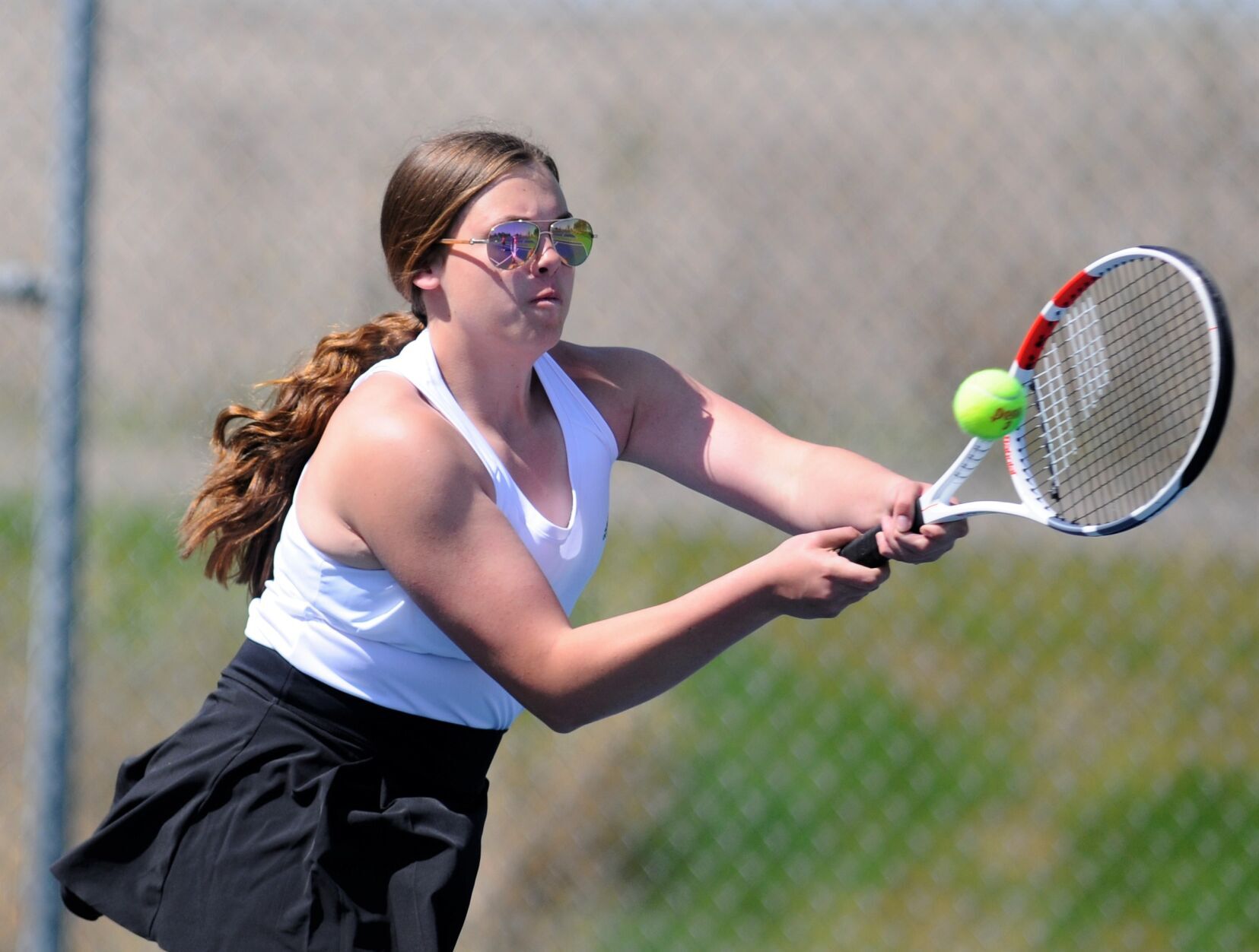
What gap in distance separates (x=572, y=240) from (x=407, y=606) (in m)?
0.57

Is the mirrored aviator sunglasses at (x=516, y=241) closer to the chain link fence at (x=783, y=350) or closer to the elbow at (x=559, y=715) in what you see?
the elbow at (x=559, y=715)

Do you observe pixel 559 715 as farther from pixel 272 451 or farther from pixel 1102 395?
pixel 1102 395

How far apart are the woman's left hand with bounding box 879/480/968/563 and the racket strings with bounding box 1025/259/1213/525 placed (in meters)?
0.29

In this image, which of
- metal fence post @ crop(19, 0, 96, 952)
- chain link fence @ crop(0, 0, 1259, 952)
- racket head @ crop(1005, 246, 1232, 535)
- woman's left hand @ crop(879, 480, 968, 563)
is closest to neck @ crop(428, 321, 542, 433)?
woman's left hand @ crop(879, 480, 968, 563)

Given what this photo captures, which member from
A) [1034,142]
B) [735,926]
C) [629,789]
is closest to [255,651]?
[629,789]

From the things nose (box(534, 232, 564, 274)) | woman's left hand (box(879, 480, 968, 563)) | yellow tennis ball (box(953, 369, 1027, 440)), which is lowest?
woman's left hand (box(879, 480, 968, 563))

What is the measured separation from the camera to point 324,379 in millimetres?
2146

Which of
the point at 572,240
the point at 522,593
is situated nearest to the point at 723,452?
the point at 572,240

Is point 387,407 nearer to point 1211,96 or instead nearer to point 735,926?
point 735,926

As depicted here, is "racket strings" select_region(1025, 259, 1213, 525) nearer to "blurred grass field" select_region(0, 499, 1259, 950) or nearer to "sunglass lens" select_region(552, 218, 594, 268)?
"sunglass lens" select_region(552, 218, 594, 268)

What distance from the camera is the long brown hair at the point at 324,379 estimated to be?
6.61 ft

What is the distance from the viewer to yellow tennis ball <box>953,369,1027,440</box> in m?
1.90

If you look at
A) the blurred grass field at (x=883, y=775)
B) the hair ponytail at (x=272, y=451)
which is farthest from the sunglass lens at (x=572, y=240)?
the blurred grass field at (x=883, y=775)

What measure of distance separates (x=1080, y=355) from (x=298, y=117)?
219 cm
